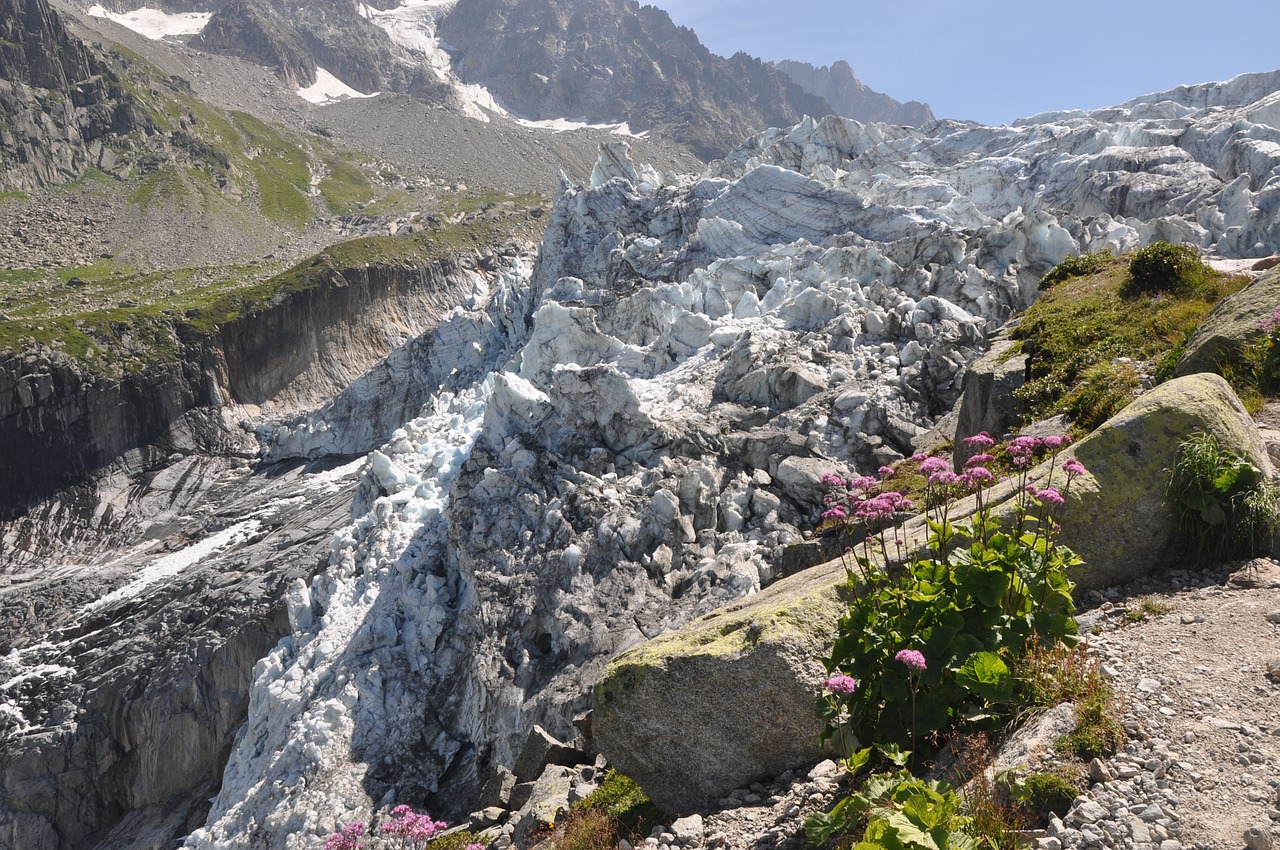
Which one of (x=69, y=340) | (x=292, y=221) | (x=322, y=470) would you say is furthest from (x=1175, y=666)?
(x=292, y=221)

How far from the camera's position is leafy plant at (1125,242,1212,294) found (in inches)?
649

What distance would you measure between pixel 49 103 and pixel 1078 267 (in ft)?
536

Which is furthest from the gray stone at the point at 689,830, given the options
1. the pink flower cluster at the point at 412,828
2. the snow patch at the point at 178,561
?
the snow patch at the point at 178,561

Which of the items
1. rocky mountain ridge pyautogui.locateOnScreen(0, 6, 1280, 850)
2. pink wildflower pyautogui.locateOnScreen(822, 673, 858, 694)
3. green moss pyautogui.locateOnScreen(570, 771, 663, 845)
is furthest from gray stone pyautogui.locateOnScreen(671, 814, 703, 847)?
rocky mountain ridge pyautogui.locateOnScreen(0, 6, 1280, 850)

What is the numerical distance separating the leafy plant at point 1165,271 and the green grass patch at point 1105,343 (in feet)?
0.29

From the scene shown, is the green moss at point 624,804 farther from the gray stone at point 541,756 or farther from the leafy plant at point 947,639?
the leafy plant at point 947,639

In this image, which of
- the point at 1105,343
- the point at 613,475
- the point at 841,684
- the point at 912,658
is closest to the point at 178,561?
the point at 613,475

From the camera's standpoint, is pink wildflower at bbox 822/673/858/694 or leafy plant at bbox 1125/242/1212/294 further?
leafy plant at bbox 1125/242/1212/294

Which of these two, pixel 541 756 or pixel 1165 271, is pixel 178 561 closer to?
pixel 541 756

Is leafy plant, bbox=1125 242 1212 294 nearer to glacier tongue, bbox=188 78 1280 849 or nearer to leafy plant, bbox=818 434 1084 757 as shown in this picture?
glacier tongue, bbox=188 78 1280 849

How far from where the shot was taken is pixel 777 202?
5156 centimetres

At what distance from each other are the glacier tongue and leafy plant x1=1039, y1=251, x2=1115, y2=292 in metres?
3.04

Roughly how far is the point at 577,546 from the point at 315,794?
8.93m

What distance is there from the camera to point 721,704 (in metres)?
7.73
